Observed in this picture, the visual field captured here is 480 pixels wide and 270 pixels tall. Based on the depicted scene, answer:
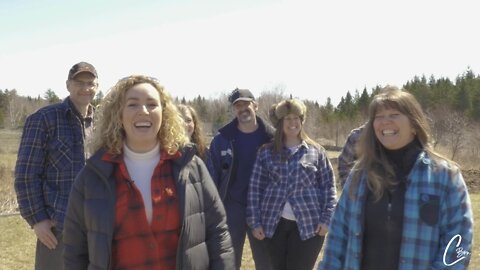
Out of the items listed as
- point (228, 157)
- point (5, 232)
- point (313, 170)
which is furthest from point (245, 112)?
point (5, 232)

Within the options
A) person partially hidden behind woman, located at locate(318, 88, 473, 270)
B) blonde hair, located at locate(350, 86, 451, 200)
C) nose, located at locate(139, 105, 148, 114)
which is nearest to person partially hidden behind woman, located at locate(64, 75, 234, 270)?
nose, located at locate(139, 105, 148, 114)

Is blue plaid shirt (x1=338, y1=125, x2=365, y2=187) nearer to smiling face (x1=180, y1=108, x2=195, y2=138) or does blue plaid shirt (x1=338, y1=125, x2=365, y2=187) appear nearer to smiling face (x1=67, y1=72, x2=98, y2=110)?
smiling face (x1=180, y1=108, x2=195, y2=138)

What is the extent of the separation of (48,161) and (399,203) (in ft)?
8.45

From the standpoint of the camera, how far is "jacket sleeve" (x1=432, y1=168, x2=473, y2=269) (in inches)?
96.4

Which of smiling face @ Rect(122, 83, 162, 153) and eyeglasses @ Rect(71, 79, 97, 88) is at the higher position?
eyeglasses @ Rect(71, 79, 97, 88)

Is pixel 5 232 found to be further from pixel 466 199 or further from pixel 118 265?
pixel 466 199

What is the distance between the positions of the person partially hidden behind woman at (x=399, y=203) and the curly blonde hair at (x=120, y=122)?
1.11 metres

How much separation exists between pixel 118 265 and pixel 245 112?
2.61 meters

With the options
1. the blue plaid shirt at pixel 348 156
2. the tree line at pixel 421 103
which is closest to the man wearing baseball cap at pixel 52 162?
the blue plaid shirt at pixel 348 156

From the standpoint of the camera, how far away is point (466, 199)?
2.52 m

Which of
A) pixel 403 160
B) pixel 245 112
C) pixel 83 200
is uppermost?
pixel 245 112

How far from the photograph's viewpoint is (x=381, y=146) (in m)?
2.85

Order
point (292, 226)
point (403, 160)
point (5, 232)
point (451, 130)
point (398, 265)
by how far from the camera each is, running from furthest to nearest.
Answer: point (451, 130)
point (5, 232)
point (292, 226)
point (403, 160)
point (398, 265)

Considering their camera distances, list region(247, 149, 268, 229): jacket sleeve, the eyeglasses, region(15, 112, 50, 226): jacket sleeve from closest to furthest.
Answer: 1. region(15, 112, 50, 226): jacket sleeve
2. the eyeglasses
3. region(247, 149, 268, 229): jacket sleeve
